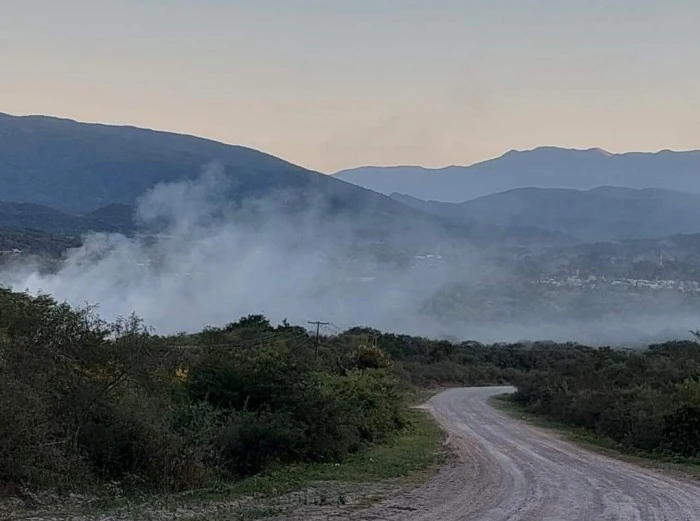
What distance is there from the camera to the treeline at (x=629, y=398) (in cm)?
2520

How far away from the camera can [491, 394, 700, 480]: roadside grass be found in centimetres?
2188

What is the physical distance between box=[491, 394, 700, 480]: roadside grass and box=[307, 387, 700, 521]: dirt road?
765 millimetres

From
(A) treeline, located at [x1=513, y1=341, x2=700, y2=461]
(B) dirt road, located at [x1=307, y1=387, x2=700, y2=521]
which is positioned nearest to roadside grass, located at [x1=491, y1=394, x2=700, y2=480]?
(A) treeline, located at [x1=513, y1=341, x2=700, y2=461]

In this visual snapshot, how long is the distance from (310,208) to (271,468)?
158238 mm

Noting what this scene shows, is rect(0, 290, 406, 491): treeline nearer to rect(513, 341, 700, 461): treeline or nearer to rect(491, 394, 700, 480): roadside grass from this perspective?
rect(491, 394, 700, 480): roadside grass

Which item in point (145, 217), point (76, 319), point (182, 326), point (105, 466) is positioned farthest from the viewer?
point (145, 217)

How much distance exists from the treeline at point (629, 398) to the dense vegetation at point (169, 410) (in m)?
0.09

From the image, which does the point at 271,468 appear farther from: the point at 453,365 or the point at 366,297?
the point at 366,297

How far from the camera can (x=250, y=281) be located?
395 feet

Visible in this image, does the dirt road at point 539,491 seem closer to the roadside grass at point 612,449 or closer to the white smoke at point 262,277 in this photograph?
the roadside grass at point 612,449

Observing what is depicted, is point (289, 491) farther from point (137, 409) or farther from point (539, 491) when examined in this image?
point (539, 491)

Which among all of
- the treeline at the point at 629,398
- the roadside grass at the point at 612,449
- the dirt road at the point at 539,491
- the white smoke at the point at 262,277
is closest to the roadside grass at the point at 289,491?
the dirt road at the point at 539,491

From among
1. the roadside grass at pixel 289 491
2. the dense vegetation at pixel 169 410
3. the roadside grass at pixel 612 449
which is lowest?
the roadside grass at pixel 612 449

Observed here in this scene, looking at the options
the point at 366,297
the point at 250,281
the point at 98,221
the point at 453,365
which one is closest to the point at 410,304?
the point at 366,297
